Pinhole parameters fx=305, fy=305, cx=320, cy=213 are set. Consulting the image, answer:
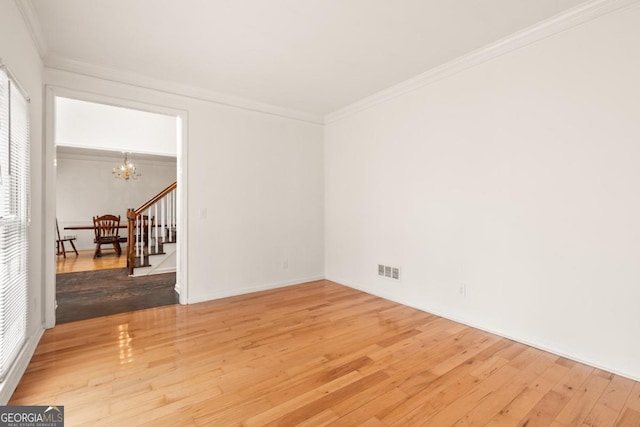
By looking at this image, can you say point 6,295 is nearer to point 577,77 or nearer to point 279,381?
point 279,381

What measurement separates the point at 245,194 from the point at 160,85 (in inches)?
63.4

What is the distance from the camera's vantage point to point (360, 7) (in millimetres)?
2270

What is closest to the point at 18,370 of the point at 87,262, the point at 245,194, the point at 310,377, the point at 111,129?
the point at 310,377

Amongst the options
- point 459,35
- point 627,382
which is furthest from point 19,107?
point 627,382

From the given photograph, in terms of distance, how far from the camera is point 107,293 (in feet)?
14.0

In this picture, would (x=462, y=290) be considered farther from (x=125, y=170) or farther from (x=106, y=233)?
(x=106, y=233)

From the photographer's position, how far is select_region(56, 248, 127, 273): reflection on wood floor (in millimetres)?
6027

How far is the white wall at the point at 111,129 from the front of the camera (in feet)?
19.1

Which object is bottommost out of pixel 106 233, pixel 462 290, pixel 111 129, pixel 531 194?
pixel 462 290

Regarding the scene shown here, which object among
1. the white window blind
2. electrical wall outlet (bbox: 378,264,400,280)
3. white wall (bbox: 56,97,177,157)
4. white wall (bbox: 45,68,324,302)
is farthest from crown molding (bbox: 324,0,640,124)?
white wall (bbox: 56,97,177,157)

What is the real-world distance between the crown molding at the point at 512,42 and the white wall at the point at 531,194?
0.19 feet

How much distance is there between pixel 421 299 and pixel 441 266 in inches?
19.2

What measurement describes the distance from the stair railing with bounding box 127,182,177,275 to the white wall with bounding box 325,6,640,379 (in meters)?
3.86

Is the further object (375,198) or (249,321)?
(375,198)
